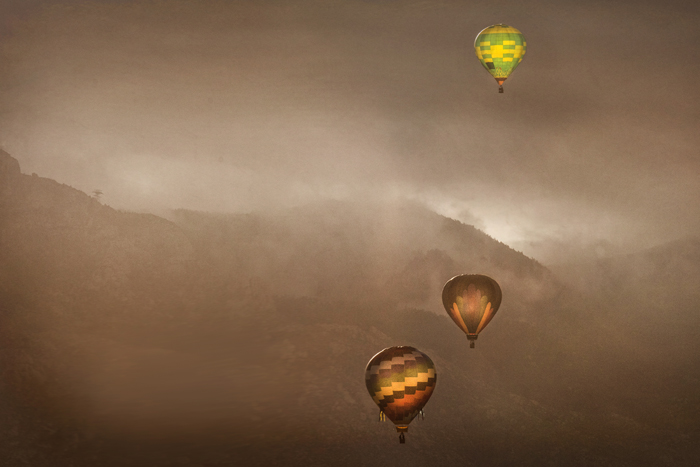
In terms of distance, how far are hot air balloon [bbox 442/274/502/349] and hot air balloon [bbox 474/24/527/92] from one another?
12138mm

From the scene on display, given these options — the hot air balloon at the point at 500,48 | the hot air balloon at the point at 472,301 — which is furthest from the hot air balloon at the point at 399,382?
the hot air balloon at the point at 500,48

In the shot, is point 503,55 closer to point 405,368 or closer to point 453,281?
point 453,281

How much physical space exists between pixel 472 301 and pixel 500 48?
15.2 m

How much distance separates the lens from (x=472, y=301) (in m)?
42.3

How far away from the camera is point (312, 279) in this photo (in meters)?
167

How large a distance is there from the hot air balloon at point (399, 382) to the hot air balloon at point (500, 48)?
57.0 ft

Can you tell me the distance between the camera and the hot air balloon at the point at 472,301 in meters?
42.2

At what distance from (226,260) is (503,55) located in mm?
120309

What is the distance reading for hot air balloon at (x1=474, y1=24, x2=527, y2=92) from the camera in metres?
41.2

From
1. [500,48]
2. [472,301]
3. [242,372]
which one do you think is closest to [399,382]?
[472,301]

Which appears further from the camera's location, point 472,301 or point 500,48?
point 472,301

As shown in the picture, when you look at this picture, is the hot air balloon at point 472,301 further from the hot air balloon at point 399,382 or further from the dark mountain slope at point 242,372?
the dark mountain slope at point 242,372

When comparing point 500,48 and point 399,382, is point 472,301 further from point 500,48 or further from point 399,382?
point 500,48

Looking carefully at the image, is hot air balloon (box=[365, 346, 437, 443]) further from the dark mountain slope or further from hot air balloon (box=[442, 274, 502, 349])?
the dark mountain slope
